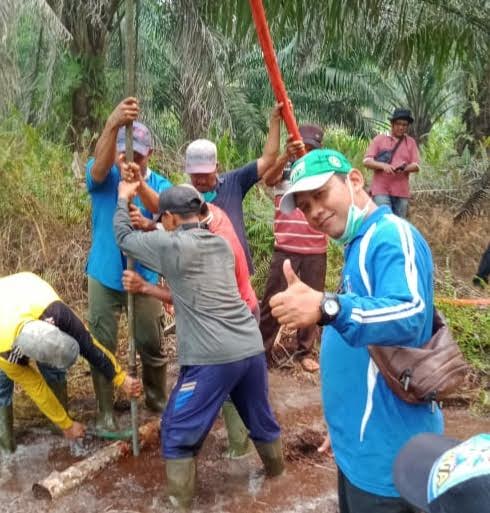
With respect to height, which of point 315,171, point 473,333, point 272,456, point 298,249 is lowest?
point 473,333

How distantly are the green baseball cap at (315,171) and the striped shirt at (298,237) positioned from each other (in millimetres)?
2926

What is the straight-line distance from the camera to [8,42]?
666cm

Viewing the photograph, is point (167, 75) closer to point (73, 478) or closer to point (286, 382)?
point (286, 382)

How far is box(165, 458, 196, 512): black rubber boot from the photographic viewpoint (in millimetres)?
3400

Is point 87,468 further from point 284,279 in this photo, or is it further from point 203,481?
point 284,279

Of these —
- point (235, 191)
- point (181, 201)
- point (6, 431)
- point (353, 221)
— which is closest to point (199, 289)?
point (181, 201)

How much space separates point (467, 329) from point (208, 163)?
2976 mm

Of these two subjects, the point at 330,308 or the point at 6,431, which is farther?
the point at 6,431

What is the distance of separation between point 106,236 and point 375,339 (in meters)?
2.59

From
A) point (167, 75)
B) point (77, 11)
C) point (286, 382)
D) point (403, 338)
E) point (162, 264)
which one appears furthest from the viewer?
point (167, 75)

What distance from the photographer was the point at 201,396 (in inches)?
128

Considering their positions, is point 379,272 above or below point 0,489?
above

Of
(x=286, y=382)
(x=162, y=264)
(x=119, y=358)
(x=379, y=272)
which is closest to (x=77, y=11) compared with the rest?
(x=119, y=358)

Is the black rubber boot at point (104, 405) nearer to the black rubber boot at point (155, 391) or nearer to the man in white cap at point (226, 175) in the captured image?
the black rubber boot at point (155, 391)
